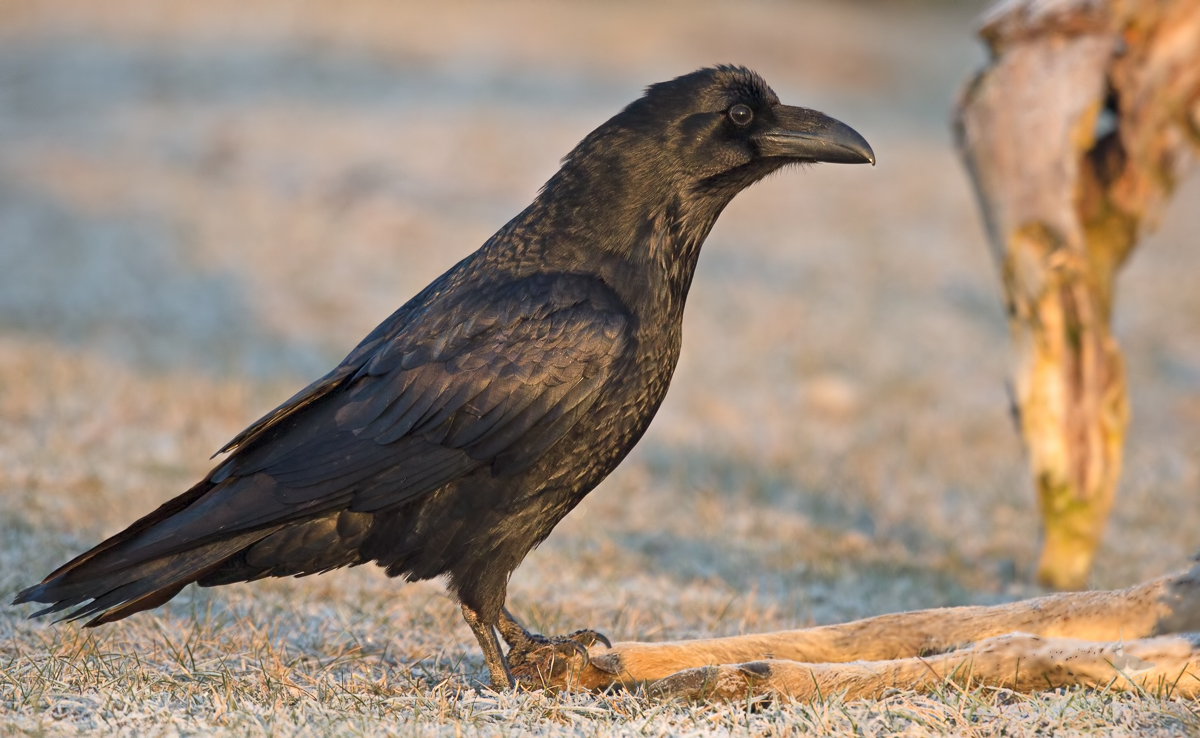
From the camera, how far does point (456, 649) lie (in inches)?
174

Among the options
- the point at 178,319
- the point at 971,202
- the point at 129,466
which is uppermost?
the point at 971,202

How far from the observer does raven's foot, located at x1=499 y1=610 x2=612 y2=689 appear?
374 centimetres

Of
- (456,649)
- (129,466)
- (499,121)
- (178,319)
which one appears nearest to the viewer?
(456,649)

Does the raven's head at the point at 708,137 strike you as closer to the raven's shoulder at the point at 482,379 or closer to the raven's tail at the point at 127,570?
the raven's shoulder at the point at 482,379

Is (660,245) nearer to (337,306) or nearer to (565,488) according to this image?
(565,488)

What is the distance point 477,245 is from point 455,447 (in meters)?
8.86

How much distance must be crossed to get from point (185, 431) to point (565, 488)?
185 inches

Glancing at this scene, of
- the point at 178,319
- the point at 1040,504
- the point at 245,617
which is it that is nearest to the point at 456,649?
the point at 245,617

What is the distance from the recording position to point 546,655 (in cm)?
382

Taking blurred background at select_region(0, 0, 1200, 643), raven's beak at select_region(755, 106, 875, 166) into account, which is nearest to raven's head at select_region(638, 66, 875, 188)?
raven's beak at select_region(755, 106, 875, 166)

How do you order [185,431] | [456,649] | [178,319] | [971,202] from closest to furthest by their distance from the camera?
[456,649] → [185,431] → [178,319] → [971,202]

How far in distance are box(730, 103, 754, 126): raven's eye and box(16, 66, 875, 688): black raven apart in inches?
17.9

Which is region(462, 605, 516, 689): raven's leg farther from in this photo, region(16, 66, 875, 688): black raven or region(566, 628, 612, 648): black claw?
region(566, 628, 612, 648): black claw

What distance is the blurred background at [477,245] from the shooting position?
20.6 ft
